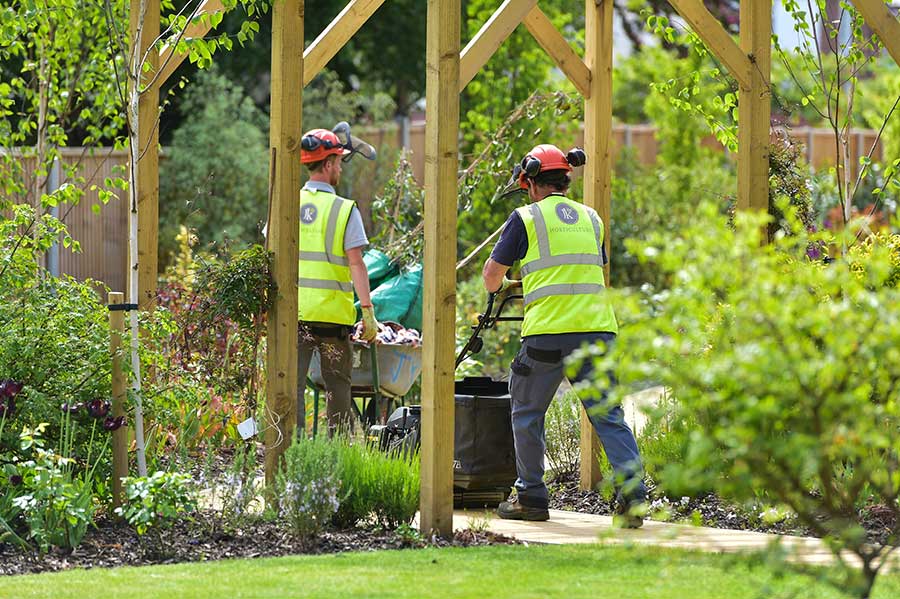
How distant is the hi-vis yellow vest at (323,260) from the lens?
25.3ft

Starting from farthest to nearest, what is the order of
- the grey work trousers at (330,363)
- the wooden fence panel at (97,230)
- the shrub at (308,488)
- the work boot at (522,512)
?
the wooden fence panel at (97,230) < the grey work trousers at (330,363) < the work boot at (522,512) < the shrub at (308,488)

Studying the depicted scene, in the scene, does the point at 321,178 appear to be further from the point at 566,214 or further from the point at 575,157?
the point at 566,214

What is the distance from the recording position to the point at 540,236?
22.4 feet

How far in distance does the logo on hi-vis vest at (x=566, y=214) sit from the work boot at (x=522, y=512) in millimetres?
1448

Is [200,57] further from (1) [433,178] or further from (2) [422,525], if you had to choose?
(2) [422,525]

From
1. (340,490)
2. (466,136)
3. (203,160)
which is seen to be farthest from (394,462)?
(203,160)

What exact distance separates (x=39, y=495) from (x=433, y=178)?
2.16 m

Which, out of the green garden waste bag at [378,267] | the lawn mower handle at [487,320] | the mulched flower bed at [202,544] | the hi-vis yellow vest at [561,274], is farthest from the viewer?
the green garden waste bag at [378,267]

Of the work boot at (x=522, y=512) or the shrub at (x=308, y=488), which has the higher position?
the shrub at (x=308, y=488)

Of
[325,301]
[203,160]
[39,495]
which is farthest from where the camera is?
[203,160]

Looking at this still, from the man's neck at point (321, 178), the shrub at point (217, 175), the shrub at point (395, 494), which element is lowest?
the shrub at point (395, 494)

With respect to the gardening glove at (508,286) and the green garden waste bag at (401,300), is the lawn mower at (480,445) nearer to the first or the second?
the gardening glove at (508,286)

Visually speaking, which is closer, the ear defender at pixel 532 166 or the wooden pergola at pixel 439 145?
the wooden pergola at pixel 439 145

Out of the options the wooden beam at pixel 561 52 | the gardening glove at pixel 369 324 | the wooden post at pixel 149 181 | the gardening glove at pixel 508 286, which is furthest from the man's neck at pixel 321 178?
the wooden beam at pixel 561 52
